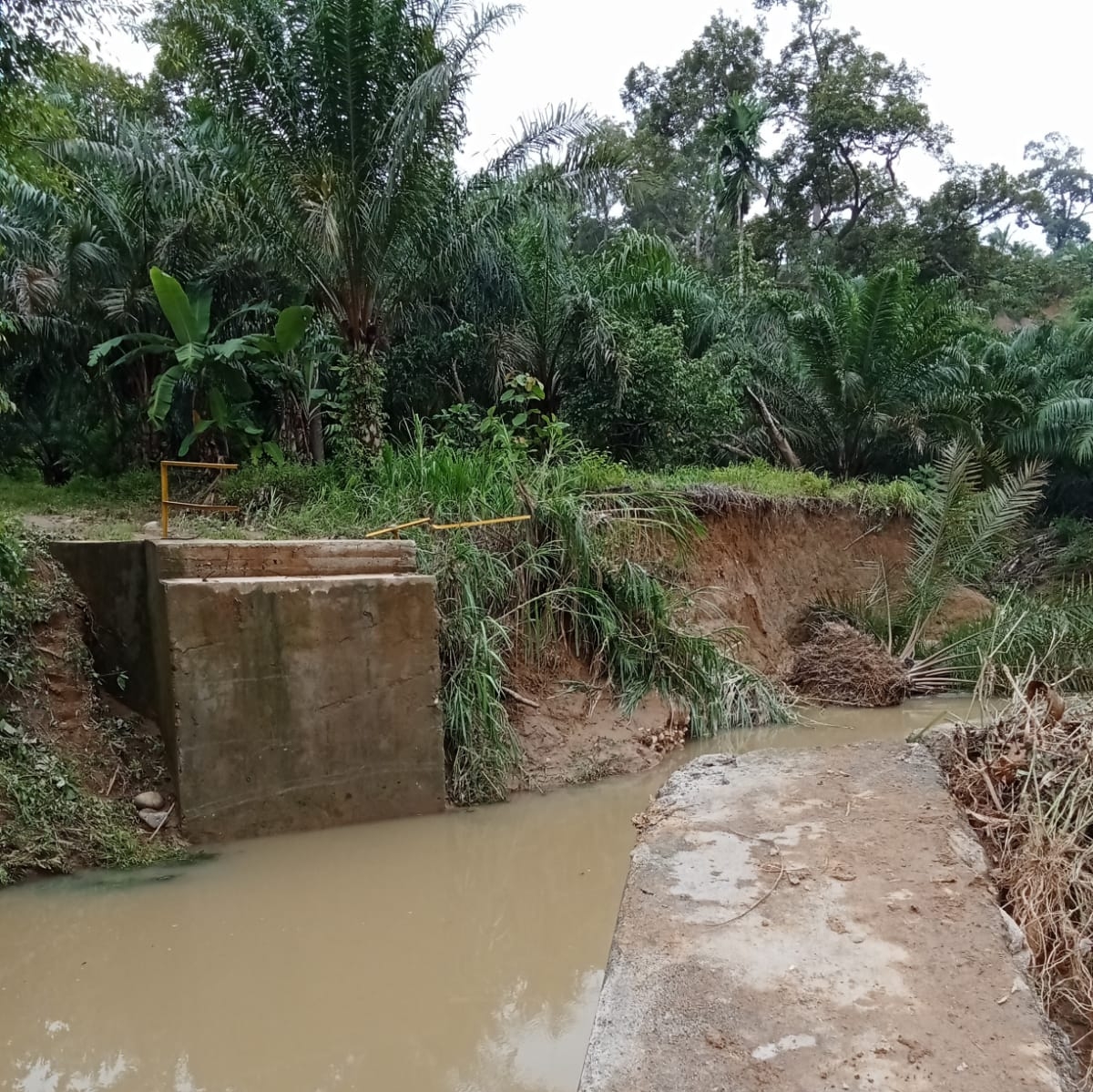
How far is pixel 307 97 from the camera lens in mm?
9078

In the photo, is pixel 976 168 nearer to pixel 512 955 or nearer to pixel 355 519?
pixel 355 519

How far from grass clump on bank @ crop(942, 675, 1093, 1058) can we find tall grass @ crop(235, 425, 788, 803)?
13.1 ft

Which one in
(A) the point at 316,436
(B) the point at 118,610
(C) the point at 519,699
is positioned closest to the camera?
(B) the point at 118,610

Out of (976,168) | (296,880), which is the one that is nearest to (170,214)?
(296,880)

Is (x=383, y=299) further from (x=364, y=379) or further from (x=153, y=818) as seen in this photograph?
(x=153, y=818)

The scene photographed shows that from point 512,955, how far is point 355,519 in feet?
14.5

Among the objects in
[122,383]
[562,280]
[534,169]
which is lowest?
[122,383]

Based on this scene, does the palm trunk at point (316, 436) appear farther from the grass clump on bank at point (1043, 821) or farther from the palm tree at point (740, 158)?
the palm tree at point (740, 158)

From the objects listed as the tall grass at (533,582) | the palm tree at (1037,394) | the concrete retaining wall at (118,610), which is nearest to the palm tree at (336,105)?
the tall grass at (533,582)

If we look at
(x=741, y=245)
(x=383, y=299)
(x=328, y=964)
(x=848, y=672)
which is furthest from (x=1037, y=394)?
(x=328, y=964)

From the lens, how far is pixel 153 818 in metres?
5.79

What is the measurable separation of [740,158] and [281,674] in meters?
18.1

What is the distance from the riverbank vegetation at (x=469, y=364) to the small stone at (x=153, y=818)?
1.99 m

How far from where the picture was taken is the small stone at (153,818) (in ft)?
18.9
